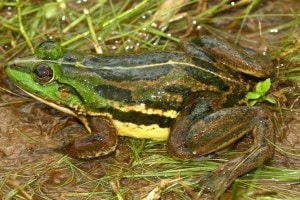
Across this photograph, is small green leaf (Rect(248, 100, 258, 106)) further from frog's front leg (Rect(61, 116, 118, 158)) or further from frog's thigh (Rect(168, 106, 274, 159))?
frog's front leg (Rect(61, 116, 118, 158))

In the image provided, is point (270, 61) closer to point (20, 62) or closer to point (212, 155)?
point (212, 155)

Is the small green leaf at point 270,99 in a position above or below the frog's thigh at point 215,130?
above

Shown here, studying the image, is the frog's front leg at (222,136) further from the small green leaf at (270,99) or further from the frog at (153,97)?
the small green leaf at (270,99)

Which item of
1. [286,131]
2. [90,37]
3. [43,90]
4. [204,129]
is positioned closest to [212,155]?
[204,129]

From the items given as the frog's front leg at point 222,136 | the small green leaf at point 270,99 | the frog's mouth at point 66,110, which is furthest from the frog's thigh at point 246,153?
the frog's mouth at point 66,110

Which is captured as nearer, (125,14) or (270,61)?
(270,61)

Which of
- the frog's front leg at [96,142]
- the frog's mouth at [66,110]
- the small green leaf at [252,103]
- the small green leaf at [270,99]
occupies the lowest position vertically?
the frog's front leg at [96,142]

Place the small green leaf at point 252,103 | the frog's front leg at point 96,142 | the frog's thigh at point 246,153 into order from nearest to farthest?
the frog's thigh at point 246,153, the frog's front leg at point 96,142, the small green leaf at point 252,103
